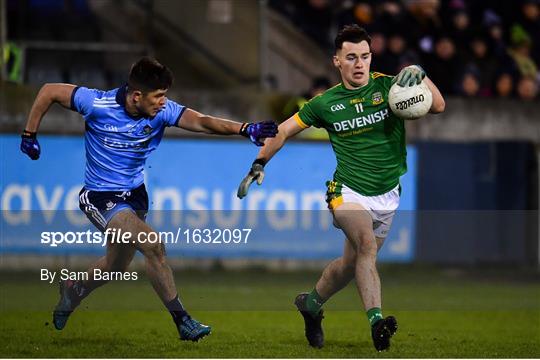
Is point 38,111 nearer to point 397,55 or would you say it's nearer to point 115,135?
point 115,135

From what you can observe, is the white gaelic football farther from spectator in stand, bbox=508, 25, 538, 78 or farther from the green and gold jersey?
spectator in stand, bbox=508, 25, 538, 78

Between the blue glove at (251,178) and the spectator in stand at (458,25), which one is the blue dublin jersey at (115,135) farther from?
the spectator in stand at (458,25)

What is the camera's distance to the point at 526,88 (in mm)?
19734

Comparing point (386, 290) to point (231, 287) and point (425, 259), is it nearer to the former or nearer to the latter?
point (425, 259)

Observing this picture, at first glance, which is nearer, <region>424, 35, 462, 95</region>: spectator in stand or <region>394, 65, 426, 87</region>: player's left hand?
<region>394, 65, 426, 87</region>: player's left hand

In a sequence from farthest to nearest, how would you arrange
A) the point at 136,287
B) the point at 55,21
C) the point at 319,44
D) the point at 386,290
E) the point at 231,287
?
the point at 319,44
the point at 55,21
the point at 231,287
the point at 386,290
the point at 136,287

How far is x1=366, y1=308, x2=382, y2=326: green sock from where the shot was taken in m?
9.84

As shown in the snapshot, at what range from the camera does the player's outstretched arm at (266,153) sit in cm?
1023

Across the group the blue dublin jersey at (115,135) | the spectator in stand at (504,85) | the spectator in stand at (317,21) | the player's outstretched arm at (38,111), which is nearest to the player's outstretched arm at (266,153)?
the blue dublin jersey at (115,135)

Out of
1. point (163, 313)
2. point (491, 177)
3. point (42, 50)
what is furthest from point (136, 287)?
point (491, 177)

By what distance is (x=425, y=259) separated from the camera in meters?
13.7

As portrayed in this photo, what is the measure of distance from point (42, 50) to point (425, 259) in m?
6.67

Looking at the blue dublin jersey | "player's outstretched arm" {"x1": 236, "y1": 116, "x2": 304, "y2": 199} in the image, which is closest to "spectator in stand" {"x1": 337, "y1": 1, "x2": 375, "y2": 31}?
"player's outstretched arm" {"x1": 236, "y1": 116, "x2": 304, "y2": 199}

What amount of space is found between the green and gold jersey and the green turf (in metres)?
1.03
